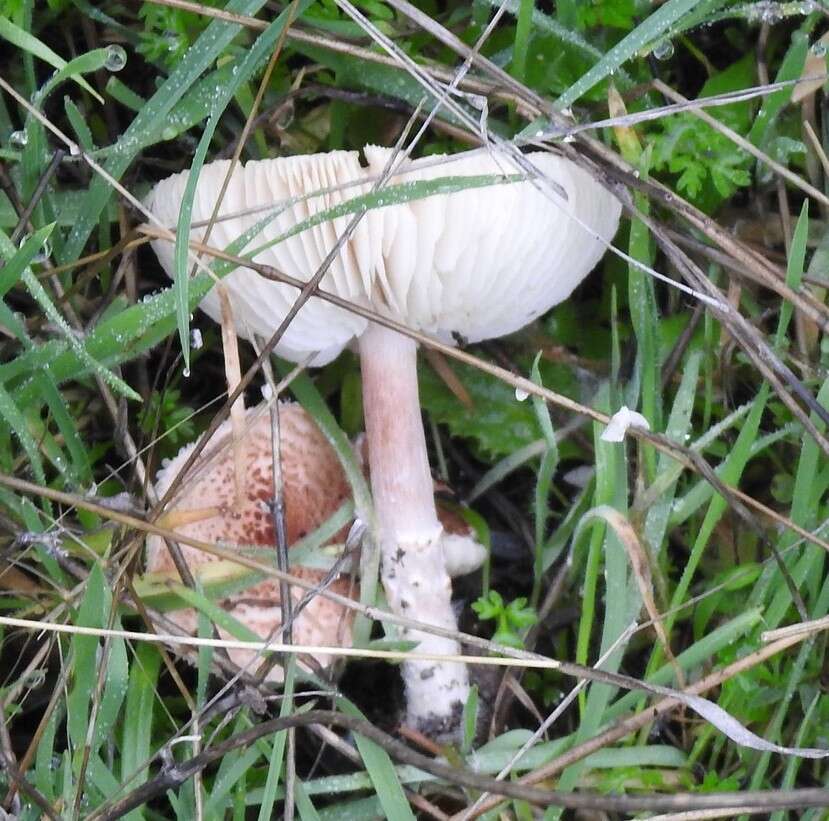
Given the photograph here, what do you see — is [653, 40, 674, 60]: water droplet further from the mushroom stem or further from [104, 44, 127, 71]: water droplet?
[104, 44, 127, 71]: water droplet

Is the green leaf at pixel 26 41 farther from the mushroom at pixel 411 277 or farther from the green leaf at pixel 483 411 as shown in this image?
the green leaf at pixel 483 411

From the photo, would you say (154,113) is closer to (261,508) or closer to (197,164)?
(197,164)

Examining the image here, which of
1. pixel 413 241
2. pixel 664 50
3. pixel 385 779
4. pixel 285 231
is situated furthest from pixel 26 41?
pixel 385 779

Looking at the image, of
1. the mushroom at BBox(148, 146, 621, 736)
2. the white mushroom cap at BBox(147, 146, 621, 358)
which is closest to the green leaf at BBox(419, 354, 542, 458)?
the mushroom at BBox(148, 146, 621, 736)

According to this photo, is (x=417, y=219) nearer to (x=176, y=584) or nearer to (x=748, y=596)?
(x=176, y=584)

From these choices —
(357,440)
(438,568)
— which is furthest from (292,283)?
(438,568)

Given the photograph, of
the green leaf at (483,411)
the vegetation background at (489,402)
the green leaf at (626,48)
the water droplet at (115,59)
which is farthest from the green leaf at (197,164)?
the green leaf at (483,411)
